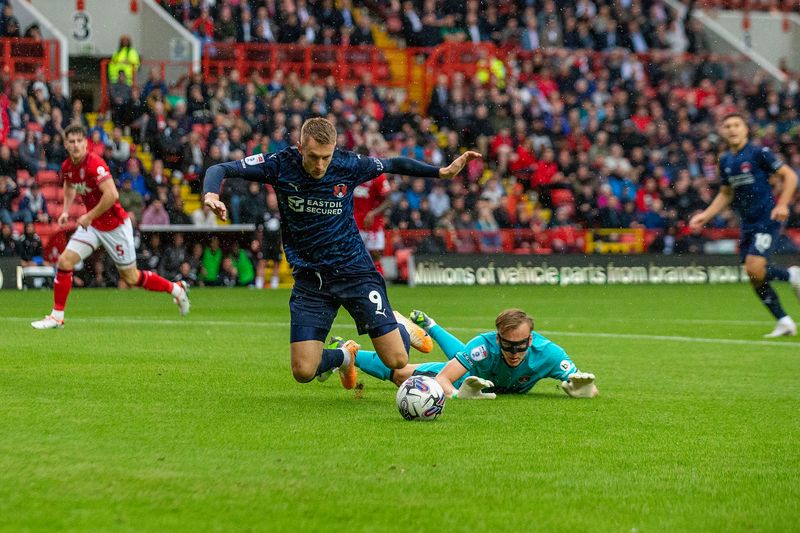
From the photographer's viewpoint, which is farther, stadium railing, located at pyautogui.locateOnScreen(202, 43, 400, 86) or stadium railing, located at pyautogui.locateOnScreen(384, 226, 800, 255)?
stadium railing, located at pyautogui.locateOnScreen(202, 43, 400, 86)

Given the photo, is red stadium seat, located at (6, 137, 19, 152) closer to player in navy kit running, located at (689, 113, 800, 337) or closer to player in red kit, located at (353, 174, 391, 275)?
player in red kit, located at (353, 174, 391, 275)

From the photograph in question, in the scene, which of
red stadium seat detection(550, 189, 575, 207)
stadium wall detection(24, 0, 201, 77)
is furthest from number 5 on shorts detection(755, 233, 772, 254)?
stadium wall detection(24, 0, 201, 77)

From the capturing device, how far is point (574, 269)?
28.8m

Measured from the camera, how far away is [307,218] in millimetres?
8703

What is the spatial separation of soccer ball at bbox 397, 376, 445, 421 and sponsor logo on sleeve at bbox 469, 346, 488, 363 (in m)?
0.87

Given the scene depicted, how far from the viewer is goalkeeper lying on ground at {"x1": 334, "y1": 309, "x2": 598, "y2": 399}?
835 cm

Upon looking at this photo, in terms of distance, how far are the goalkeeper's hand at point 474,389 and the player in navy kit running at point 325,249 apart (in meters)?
0.43

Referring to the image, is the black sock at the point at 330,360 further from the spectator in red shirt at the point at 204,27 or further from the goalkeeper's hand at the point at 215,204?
the spectator in red shirt at the point at 204,27

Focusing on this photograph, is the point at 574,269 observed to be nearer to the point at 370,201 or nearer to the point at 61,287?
the point at 370,201

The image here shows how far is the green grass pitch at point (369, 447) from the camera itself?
5.22 m

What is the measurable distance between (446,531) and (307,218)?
4062 mm

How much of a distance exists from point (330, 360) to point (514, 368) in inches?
48.7

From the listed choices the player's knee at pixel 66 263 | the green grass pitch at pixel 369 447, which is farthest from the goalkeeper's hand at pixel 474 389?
the player's knee at pixel 66 263

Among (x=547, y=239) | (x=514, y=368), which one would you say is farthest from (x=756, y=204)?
(x=547, y=239)
